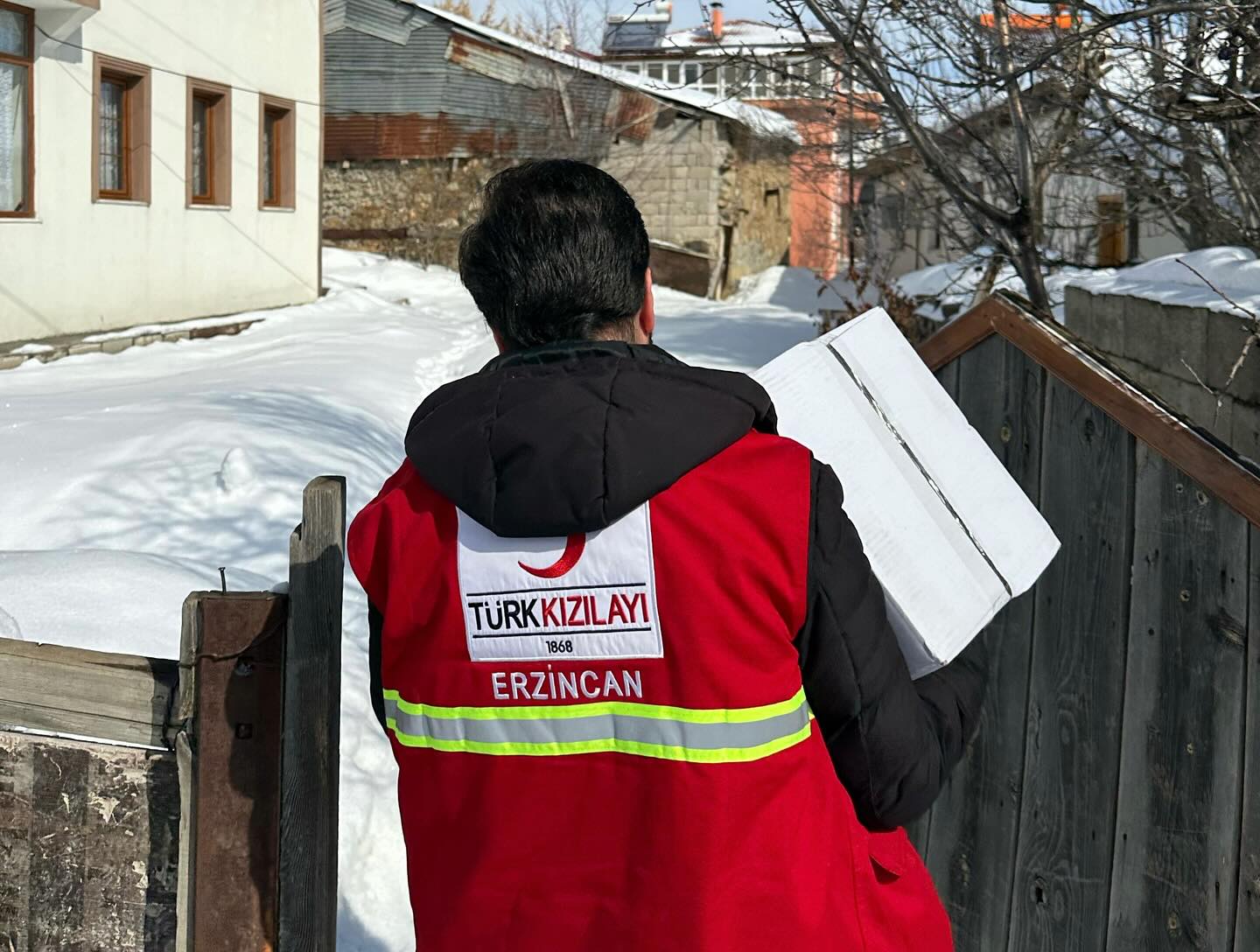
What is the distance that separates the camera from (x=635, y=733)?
152 centimetres

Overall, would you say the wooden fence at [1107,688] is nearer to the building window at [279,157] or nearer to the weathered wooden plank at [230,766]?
the weathered wooden plank at [230,766]

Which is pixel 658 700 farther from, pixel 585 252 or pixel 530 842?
pixel 585 252

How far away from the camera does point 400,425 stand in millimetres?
10234

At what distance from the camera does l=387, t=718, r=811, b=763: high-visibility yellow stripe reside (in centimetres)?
149

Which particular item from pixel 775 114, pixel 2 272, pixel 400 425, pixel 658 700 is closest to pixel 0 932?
pixel 658 700

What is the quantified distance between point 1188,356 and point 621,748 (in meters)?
3.20

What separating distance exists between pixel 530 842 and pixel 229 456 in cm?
621

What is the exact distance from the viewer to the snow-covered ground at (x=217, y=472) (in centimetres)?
407

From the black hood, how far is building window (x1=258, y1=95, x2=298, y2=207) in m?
16.6

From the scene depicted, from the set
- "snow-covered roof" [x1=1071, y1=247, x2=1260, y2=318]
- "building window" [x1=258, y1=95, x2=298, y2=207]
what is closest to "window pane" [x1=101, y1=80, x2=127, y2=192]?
"building window" [x1=258, y1=95, x2=298, y2=207]

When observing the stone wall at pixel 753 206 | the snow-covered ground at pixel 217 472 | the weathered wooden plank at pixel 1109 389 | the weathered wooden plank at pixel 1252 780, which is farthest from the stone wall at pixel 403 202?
the weathered wooden plank at pixel 1252 780

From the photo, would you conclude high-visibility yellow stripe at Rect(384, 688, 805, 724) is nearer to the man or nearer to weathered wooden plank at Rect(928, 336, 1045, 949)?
the man

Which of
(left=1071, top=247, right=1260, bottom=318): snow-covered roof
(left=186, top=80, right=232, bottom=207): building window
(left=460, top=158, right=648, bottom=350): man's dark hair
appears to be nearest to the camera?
(left=460, top=158, right=648, bottom=350): man's dark hair

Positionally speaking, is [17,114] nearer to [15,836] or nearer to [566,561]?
[15,836]
